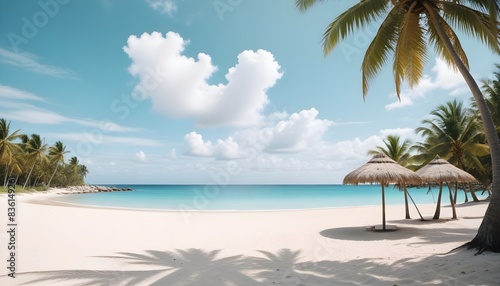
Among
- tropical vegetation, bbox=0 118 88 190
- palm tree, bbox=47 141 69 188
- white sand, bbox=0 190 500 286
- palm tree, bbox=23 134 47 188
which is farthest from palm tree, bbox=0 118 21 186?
white sand, bbox=0 190 500 286

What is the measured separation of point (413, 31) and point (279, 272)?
20.6 ft

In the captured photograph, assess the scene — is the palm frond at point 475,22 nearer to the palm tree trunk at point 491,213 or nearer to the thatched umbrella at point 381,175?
the palm tree trunk at point 491,213

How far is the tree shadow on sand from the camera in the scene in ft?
14.2

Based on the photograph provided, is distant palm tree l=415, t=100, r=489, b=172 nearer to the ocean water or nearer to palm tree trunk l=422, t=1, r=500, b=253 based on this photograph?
the ocean water

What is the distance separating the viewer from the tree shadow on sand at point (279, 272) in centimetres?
433

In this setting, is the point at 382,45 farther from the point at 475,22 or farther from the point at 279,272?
the point at 279,272

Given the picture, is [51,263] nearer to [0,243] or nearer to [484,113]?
[0,243]

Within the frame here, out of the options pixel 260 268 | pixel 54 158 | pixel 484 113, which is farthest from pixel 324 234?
pixel 54 158

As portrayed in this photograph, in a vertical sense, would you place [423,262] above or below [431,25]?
below

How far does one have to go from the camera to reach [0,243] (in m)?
6.69

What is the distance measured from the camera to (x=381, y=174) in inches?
360

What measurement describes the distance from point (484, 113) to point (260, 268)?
204 inches

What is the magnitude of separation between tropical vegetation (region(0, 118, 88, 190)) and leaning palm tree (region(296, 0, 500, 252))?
109 feet

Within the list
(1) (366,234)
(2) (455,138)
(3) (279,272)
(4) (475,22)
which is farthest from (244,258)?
(2) (455,138)
